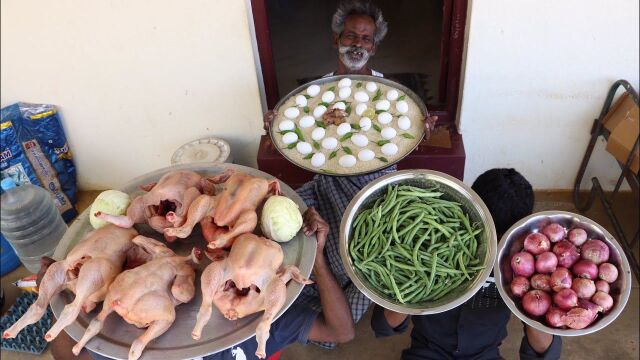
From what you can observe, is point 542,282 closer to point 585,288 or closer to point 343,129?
point 585,288

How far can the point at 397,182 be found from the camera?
215 cm

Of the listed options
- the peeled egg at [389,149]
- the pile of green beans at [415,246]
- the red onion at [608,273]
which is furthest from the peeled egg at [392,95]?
the red onion at [608,273]

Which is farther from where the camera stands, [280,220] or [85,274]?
[280,220]

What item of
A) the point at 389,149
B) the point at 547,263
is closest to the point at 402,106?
the point at 389,149

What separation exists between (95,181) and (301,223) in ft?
9.79

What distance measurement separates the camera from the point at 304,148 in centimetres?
256

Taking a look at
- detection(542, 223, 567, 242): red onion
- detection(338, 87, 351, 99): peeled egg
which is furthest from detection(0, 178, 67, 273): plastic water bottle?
detection(542, 223, 567, 242): red onion

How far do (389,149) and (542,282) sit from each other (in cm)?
99

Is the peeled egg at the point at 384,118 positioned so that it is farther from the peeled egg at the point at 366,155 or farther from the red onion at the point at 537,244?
the red onion at the point at 537,244

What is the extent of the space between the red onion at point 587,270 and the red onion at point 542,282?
0.35 feet

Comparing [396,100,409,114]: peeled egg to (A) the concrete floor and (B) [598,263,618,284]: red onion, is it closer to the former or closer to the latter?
(B) [598,263,618,284]: red onion

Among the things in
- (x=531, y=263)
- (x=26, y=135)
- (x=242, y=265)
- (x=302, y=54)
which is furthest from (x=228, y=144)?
(x=531, y=263)

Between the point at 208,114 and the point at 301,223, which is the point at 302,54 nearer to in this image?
the point at 208,114

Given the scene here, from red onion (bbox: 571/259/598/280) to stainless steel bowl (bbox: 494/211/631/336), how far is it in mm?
77
